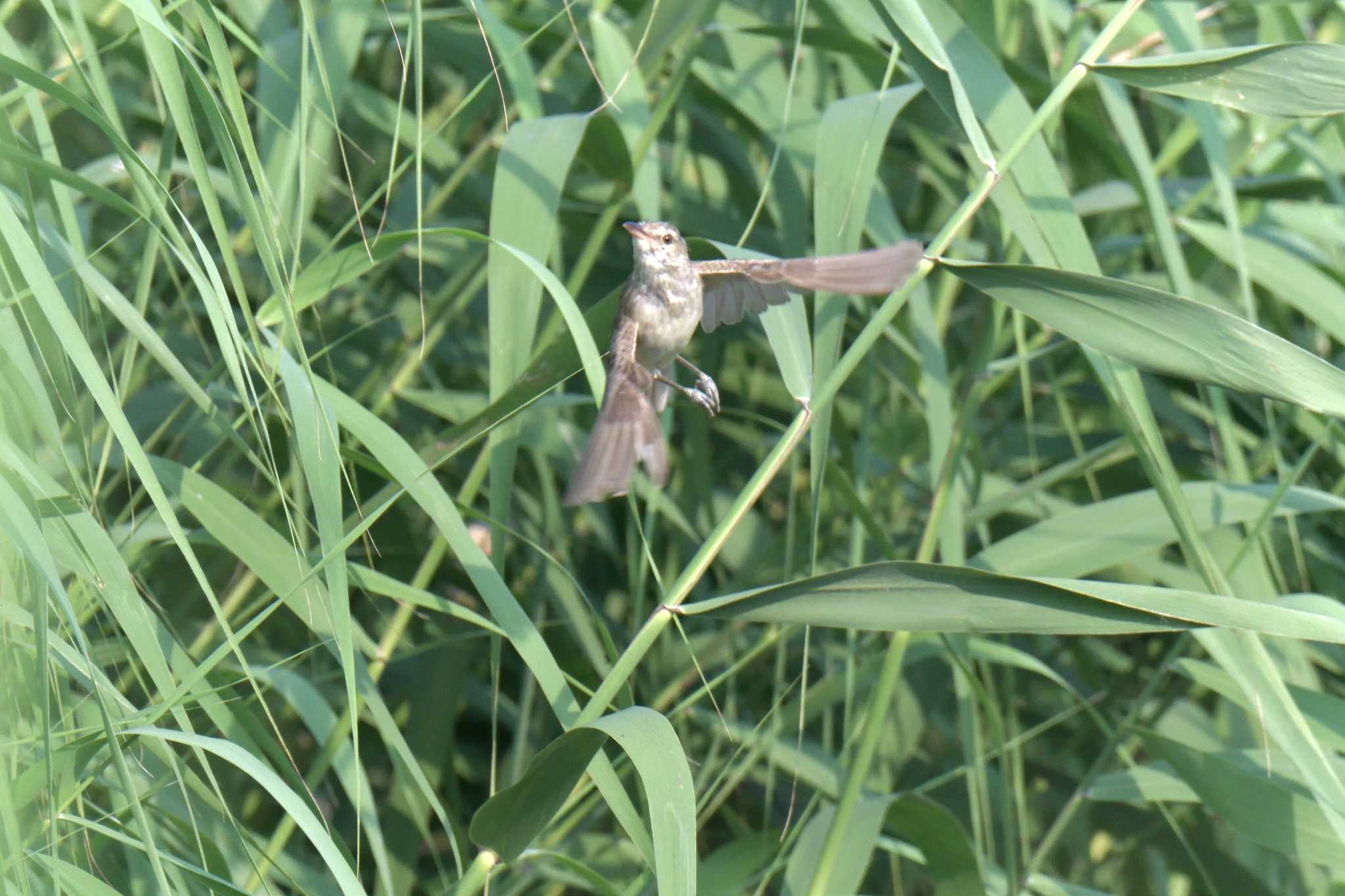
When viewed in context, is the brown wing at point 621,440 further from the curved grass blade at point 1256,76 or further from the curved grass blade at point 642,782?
the curved grass blade at point 1256,76

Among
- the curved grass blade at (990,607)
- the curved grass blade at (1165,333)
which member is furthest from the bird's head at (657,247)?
the curved grass blade at (990,607)

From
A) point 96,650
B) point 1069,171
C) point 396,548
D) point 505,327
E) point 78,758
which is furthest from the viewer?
point 1069,171

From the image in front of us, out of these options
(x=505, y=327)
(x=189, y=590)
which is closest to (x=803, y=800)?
(x=189, y=590)

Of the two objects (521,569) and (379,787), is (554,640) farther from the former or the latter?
(379,787)

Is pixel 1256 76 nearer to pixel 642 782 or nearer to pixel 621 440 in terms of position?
pixel 621 440

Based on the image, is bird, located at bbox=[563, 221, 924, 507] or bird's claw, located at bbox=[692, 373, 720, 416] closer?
bird, located at bbox=[563, 221, 924, 507]

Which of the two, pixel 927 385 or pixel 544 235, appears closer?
pixel 544 235

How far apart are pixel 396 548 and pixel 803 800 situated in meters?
0.75

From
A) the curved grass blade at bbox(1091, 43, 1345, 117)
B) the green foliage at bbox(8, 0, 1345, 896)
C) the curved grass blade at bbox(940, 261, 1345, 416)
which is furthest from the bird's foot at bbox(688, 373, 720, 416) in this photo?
the curved grass blade at bbox(1091, 43, 1345, 117)

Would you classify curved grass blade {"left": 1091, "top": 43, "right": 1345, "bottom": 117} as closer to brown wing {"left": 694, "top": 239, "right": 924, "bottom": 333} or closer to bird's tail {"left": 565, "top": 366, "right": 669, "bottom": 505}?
brown wing {"left": 694, "top": 239, "right": 924, "bottom": 333}

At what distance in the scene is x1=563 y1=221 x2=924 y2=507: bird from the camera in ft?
3.06

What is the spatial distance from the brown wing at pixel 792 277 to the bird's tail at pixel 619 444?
0.49ft

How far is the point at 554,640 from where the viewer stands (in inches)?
75.2

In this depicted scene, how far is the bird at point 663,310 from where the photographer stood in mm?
932
